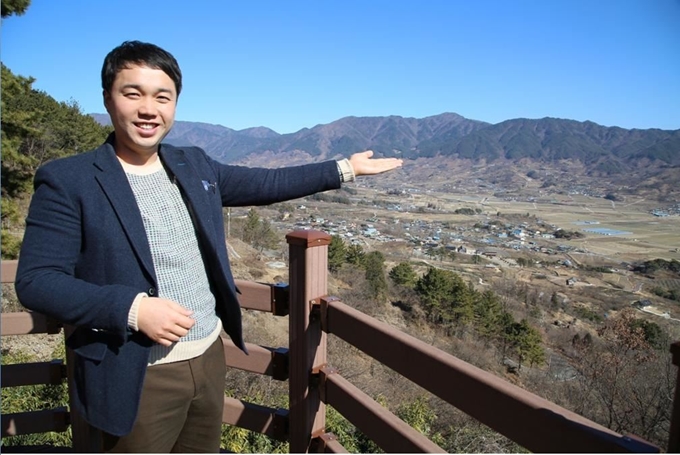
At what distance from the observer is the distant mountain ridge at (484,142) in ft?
244

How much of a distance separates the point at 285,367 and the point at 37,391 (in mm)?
2559

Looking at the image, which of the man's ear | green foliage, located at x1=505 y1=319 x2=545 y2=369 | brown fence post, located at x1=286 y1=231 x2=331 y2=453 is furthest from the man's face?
green foliage, located at x1=505 y1=319 x2=545 y2=369

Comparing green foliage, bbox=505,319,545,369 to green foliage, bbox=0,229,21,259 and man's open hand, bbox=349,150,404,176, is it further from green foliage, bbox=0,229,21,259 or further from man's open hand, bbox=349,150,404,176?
man's open hand, bbox=349,150,404,176

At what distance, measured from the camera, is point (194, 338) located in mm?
1316

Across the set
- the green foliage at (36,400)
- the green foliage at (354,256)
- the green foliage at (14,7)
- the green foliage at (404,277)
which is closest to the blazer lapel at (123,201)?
the green foliage at (36,400)

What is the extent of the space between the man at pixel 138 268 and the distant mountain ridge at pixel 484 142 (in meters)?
67.5

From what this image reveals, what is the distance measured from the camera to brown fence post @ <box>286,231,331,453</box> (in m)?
1.75

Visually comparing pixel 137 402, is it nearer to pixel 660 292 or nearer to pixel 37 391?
pixel 37 391

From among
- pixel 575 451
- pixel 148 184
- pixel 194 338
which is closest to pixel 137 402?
pixel 194 338

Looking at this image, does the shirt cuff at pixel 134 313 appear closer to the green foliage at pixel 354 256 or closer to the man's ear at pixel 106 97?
the man's ear at pixel 106 97

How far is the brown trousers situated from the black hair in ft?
2.55

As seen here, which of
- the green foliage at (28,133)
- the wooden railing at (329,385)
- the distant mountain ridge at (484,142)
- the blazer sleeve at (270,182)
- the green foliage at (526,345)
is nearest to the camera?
the wooden railing at (329,385)

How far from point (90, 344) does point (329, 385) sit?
903 mm

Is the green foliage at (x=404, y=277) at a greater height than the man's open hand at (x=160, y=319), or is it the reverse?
the man's open hand at (x=160, y=319)
